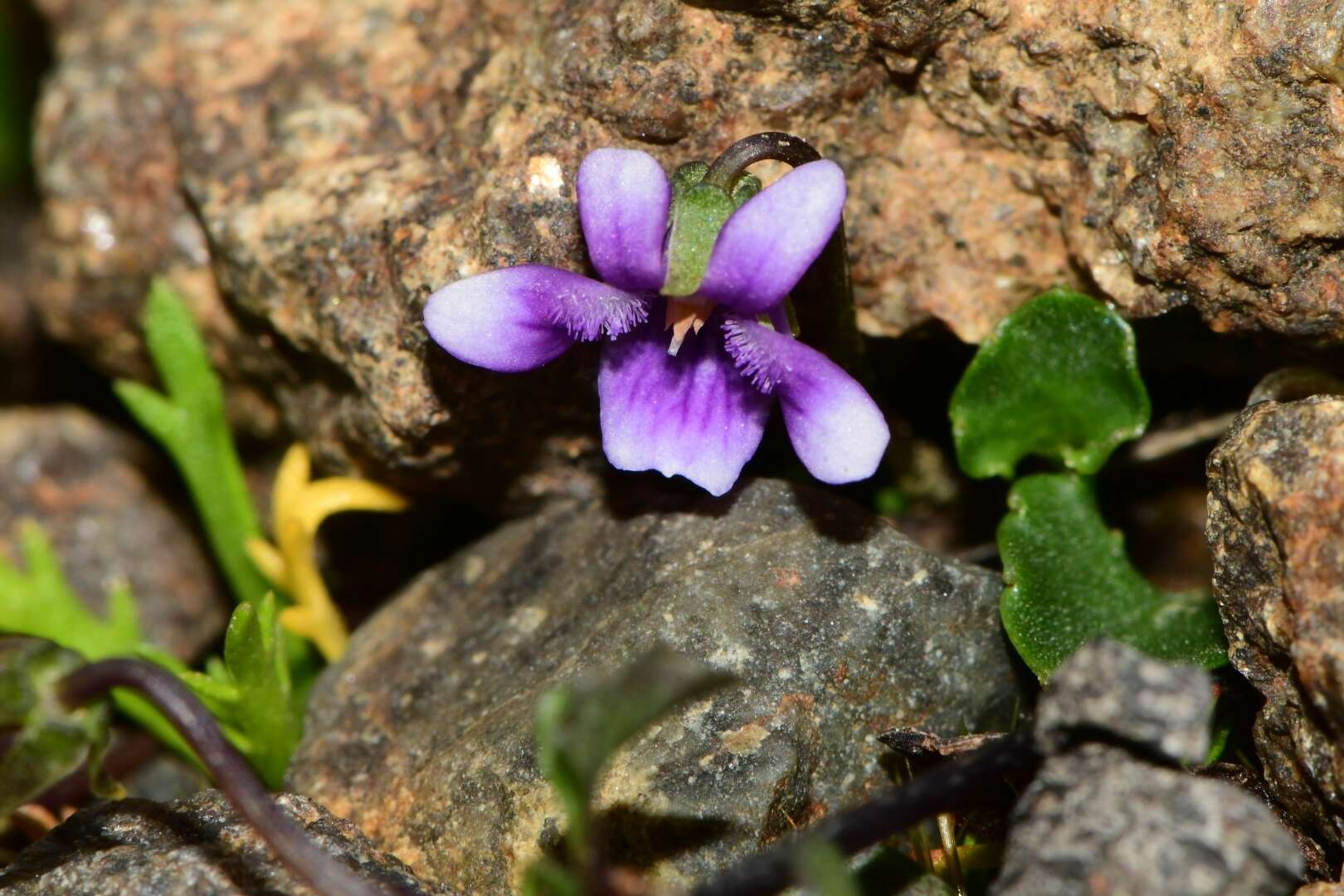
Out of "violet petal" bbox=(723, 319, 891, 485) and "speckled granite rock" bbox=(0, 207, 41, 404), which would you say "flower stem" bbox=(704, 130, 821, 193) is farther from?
"speckled granite rock" bbox=(0, 207, 41, 404)

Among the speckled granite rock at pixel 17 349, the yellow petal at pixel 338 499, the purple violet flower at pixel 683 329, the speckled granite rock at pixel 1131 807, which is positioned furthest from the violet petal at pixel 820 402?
the speckled granite rock at pixel 17 349

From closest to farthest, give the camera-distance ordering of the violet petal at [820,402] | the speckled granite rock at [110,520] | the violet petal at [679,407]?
the violet petal at [820,402] < the violet petal at [679,407] < the speckled granite rock at [110,520]

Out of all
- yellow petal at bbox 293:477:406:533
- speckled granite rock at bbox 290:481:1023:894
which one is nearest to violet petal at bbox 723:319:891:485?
speckled granite rock at bbox 290:481:1023:894

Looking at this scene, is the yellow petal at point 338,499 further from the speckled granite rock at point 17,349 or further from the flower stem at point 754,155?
the speckled granite rock at point 17,349

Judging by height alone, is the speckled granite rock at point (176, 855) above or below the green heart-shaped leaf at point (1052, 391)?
below

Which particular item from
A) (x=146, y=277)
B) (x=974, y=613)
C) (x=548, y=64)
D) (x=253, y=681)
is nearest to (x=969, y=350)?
(x=974, y=613)

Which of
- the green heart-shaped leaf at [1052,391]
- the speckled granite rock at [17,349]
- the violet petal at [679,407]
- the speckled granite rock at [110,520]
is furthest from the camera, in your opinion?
the speckled granite rock at [17,349]
